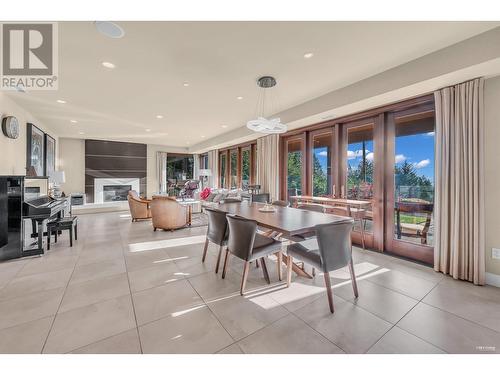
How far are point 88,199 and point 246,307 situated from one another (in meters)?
8.30

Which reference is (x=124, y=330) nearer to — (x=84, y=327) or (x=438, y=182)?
(x=84, y=327)

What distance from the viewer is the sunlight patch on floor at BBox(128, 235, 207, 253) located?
147 inches

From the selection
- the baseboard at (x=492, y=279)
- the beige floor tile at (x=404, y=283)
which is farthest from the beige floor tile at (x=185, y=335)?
the baseboard at (x=492, y=279)

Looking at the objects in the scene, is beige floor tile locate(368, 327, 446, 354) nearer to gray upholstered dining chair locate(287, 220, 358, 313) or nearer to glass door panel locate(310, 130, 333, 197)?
gray upholstered dining chair locate(287, 220, 358, 313)

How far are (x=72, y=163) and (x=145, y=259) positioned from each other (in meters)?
6.75

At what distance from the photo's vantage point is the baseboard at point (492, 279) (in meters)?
2.44

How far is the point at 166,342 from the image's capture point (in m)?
1.56

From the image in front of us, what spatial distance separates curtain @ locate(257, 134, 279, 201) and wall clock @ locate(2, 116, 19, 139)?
492cm

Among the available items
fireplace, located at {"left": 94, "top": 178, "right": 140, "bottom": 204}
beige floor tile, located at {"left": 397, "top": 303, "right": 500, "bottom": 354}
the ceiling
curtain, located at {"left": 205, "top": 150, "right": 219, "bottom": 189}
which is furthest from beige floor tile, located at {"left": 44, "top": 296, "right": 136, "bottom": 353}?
fireplace, located at {"left": 94, "top": 178, "right": 140, "bottom": 204}

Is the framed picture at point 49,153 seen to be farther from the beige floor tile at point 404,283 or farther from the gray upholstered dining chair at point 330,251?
the beige floor tile at point 404,283

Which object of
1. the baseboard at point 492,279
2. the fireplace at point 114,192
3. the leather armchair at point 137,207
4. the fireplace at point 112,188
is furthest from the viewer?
the fireplace at point 114,192

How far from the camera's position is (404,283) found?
2500 millimetres

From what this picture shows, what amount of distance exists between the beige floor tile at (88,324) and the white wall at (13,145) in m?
3.15

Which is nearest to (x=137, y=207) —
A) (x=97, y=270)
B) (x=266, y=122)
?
(x=97, y=270)
